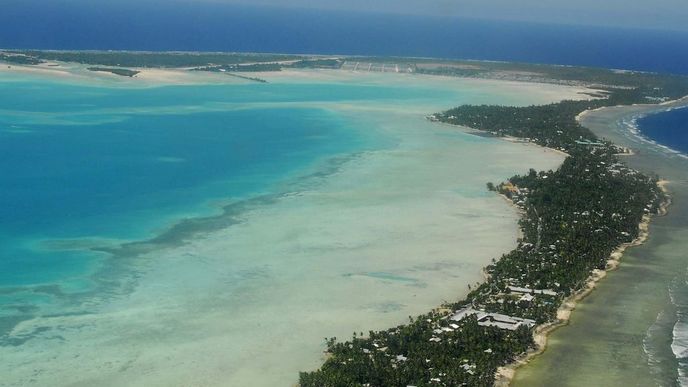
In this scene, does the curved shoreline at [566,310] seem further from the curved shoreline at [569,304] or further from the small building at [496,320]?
the small building at [496,320]

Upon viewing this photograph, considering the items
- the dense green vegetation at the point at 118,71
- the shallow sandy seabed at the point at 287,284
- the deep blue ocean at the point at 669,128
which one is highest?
the dense green vegetation at the point at 118,71

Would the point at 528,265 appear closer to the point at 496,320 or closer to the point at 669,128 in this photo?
the point at 496,320

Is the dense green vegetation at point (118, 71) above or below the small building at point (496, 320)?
above

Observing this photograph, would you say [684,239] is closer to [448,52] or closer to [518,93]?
[518,93]

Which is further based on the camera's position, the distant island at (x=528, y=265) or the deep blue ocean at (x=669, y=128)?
the deep blue ocean at (x=669, y=128)

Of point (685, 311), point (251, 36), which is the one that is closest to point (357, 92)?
point (685, 311)

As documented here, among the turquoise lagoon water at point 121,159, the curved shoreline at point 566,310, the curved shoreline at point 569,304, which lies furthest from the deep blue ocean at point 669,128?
the curved shoreline at point 566,310

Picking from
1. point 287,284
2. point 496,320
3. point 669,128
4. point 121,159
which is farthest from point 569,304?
point 669,128
